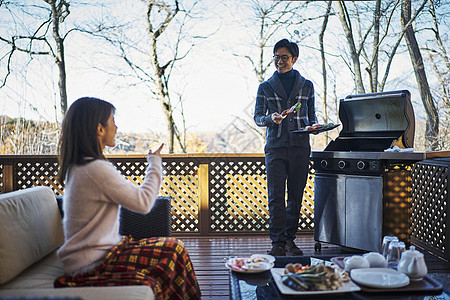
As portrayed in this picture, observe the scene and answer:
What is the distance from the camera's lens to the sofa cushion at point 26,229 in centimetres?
171

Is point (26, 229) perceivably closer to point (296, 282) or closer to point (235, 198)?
point (296, 282)

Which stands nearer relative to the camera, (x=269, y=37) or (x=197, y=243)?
(x=197, y=243)

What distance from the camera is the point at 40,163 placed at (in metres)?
4.41

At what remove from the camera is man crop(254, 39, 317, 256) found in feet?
10.6

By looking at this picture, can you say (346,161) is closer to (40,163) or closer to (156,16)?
(40,163)

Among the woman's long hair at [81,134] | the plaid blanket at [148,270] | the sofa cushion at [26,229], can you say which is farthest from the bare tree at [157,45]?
the woman's long hair at [81,134]

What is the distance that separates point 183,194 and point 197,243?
2.53 feet

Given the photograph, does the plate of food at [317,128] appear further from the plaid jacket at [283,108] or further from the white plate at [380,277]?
the white plate at [380,277]

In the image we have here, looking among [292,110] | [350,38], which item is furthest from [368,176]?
[350,38]

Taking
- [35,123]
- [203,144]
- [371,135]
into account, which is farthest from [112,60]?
[371,135]

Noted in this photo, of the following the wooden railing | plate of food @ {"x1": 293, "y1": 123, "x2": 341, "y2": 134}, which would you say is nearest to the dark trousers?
plate of food @ {"x1": 293, "y1": 123, "x2": 341, "y2": 134}

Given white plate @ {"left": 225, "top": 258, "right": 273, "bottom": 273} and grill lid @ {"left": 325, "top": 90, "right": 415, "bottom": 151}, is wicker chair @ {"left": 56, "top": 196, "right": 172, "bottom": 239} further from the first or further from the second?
grill lid @ {"left": 325, "top": 90, "right": 415, "bottom": 151}

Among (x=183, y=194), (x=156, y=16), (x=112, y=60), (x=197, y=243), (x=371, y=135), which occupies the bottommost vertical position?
Result: (x=197, y=243)

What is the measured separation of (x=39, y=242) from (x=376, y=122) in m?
2.84
